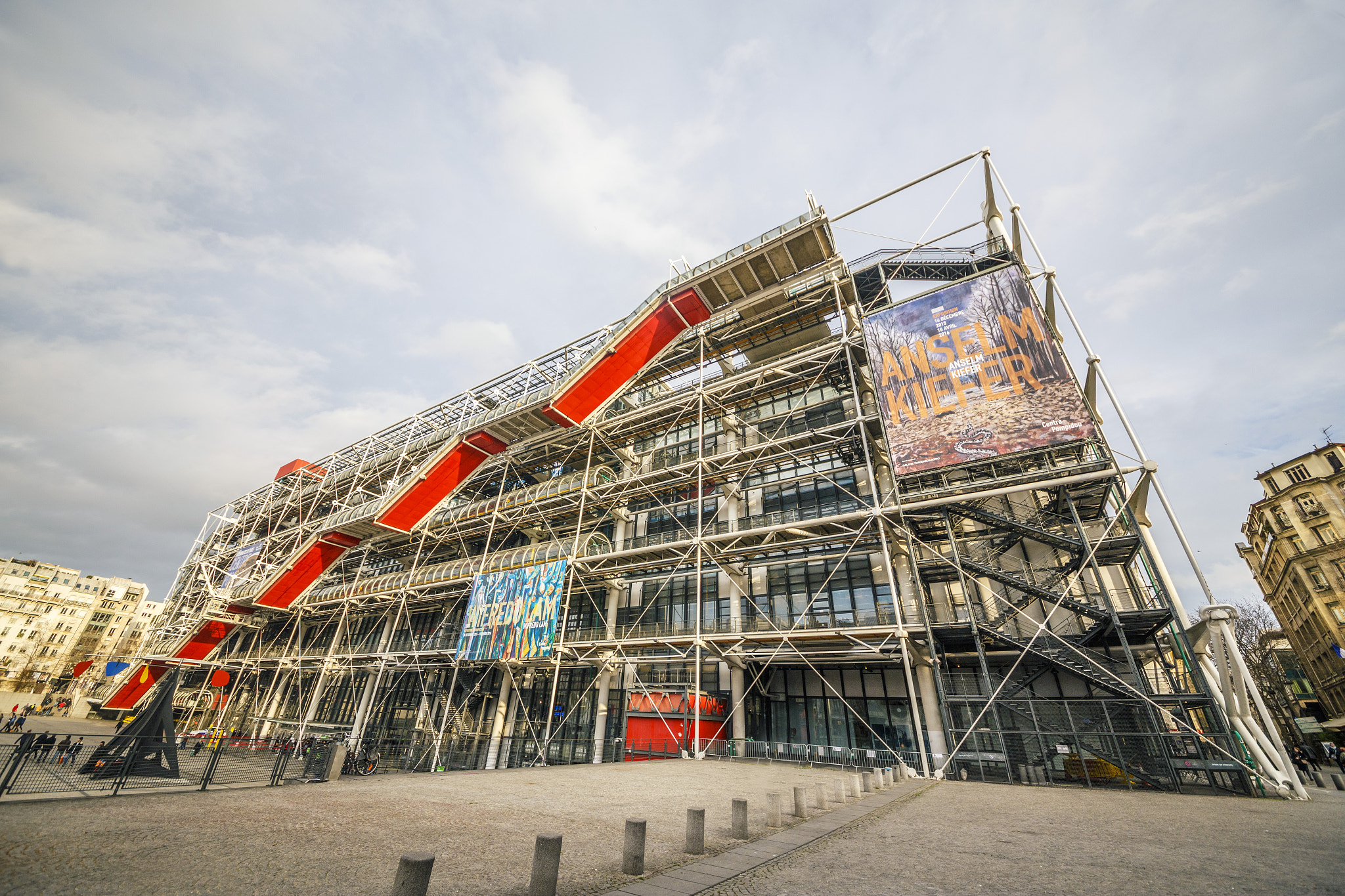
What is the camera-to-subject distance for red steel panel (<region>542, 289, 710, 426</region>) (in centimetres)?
2302

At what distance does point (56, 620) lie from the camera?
80.5 m

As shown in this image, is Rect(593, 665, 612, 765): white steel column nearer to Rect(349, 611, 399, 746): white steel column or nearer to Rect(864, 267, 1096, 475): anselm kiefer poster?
Rect(349, 611, 399, 746): white steel column

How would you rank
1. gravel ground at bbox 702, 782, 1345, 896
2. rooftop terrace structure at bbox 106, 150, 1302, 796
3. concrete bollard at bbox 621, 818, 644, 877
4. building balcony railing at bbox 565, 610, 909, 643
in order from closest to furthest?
gravel ground at bbox 702, 782, 1345, 896 → concrete bollard at bbox 621, 818, 644, 877 → rooftop terrace structure at bbox 106, 150, 1302, 796 → building balcony railing at bbox 565, 610, 909, 643

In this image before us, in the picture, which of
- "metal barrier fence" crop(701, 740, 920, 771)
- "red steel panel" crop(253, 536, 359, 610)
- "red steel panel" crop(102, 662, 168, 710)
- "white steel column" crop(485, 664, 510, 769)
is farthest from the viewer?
"red steel panel" crop(102, 662, 168, 710)

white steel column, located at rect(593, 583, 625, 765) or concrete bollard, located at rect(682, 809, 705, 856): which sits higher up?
white steel column, located at rect(593, 583, 625, 765)

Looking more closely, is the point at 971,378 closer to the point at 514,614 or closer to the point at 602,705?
the point at 602,705

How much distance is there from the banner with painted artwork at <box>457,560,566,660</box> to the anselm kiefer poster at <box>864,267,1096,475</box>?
567 inches

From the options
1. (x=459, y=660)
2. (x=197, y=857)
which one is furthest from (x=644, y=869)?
(x=459, y=660)

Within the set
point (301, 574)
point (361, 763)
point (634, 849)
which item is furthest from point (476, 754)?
point (634, 849)

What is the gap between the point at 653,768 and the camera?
46.8 ft

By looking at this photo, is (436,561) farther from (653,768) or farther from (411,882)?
(411,882)

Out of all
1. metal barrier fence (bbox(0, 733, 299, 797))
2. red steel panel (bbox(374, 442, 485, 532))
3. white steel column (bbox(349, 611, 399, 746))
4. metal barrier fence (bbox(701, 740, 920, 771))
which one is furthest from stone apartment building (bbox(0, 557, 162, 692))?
metal barrier fence (bbox(701, 740, 920, 771))

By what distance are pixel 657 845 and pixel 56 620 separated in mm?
123248

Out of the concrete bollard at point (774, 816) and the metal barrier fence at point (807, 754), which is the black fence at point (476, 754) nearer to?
the metal barrier fence at point (807, 754)
